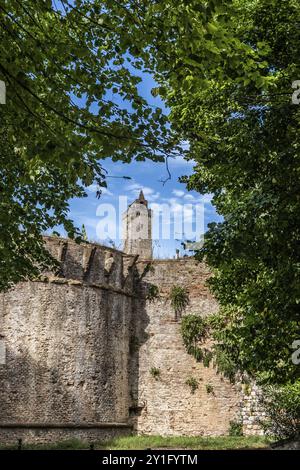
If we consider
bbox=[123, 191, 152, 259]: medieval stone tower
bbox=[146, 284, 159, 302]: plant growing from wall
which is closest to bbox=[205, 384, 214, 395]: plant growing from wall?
bbox=[146, 284, 159, 302]: plant growing from wall

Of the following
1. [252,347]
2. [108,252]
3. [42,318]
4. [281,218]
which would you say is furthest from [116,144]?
[108,252]

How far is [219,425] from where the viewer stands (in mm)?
23438

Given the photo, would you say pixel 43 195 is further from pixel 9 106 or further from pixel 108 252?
pixel 108 252

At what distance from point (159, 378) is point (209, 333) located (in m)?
2.76

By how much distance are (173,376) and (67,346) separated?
4905mm

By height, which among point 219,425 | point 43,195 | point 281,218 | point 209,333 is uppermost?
point 43,195

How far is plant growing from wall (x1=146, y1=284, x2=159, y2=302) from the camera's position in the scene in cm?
2539

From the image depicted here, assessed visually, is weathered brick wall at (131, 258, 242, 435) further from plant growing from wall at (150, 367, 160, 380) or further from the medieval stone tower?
the medieval stone tower

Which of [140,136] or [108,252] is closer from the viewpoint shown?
[140,136]

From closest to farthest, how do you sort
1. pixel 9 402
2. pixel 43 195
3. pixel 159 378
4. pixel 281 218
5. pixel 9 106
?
pixel 9 106
pixel 281 218
pixel 43 195
pixel 9 402
pixel 159 378

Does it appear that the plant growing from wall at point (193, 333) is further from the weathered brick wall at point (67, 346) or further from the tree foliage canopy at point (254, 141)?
the tree foliage canopy at point (254, 141)

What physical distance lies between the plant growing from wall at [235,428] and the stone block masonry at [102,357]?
23 centimetres

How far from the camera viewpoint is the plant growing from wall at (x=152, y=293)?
25.4m

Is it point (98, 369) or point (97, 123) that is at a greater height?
point (97, 123)
